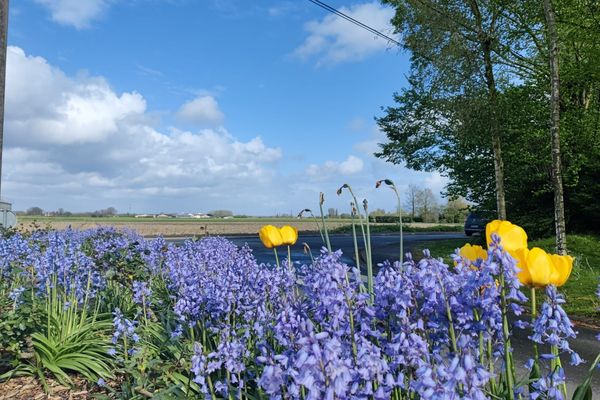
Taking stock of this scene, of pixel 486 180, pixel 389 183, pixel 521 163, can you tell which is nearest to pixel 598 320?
pixel 389 183

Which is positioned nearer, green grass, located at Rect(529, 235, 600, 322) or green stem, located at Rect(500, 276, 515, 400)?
green stem, located at Rect(500, 276, 515, 400)

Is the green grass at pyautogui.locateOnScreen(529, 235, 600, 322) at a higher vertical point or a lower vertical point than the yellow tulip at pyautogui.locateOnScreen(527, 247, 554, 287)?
lower

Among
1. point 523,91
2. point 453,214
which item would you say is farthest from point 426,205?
point 523,91

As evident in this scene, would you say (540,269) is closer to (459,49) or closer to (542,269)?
(542,269)

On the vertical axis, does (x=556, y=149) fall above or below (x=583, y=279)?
above

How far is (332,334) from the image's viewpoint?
1.90 m

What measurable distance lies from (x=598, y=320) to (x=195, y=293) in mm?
6620

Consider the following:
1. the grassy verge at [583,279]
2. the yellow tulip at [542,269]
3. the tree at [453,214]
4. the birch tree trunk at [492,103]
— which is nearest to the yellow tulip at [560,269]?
the yellow tulip at [542,269]

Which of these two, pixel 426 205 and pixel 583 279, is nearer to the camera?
pixel 583 279

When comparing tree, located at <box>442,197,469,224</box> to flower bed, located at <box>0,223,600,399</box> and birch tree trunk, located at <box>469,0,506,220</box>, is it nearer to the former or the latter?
birch tree trunk, located at <box>469,0,506,220</box>

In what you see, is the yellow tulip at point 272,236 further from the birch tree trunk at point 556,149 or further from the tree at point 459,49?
the tree at point 459,49

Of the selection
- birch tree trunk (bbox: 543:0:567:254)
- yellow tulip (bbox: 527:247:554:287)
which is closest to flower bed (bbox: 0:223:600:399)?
yellow tulip (bbox: 527:247:554:287)

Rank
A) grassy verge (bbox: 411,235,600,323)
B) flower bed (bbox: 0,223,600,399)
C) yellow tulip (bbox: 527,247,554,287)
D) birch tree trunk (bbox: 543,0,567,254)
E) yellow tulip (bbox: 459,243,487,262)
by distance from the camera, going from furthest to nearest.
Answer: birch tree trunk (bbox: 543,0,567,254) < grassy verge (bbox: 411,235,600,323) < yellow tulip (bbox: 459,243,487,262) < yellow tulip (bbox: 527,247,554,287) < flower bed (bbox: 0,223,600,399)

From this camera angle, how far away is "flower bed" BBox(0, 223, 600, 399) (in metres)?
1.61
